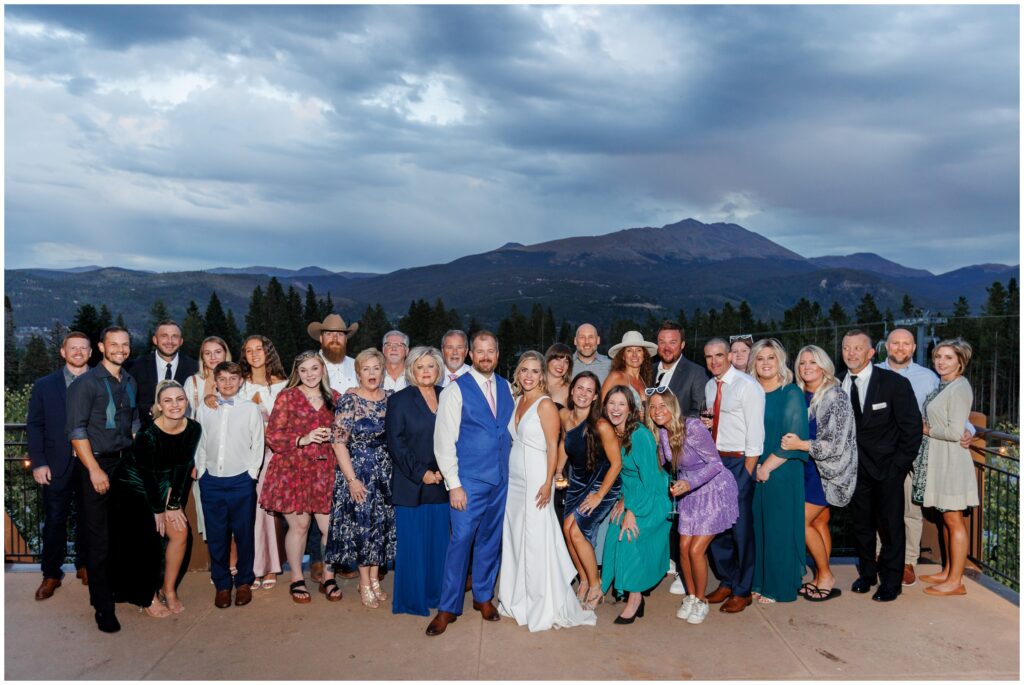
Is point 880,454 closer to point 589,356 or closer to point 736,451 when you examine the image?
point 736,451

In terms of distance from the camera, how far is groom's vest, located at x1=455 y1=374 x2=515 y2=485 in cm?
434

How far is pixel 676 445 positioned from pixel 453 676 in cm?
183

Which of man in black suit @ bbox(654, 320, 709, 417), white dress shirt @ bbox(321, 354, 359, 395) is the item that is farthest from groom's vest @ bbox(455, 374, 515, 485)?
white dress shirt @ bbox(321, 354, 359, 395)

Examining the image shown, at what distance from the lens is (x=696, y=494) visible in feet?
14.9

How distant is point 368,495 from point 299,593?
83cm

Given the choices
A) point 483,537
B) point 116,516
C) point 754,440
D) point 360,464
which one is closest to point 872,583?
point 754,440

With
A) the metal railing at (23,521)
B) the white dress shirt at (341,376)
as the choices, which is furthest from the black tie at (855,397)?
the metal railing at (23,521)

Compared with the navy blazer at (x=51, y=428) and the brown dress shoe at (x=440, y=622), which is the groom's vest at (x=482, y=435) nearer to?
the brown dress shoe at (x=440, y=622)

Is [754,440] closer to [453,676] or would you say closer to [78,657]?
[453,676]

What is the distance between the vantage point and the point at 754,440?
465 centimetres

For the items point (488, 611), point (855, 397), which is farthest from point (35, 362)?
point (855, 397)

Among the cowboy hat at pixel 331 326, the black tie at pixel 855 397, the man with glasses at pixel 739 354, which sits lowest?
the black tie at pixel 855 397

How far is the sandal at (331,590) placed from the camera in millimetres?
4875

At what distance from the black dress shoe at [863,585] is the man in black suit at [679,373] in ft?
5.14
